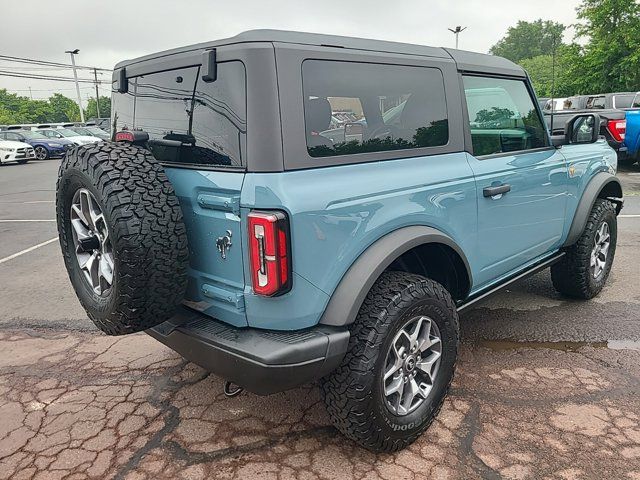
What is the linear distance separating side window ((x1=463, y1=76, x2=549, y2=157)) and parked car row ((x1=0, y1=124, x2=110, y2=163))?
1996cm

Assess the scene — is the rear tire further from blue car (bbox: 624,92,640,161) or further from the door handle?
blue car (bbox: 624,92,640,161)

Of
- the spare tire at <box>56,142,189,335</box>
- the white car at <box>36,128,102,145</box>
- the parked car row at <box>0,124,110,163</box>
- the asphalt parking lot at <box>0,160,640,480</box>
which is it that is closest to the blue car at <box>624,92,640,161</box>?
the asphalt parking lot at <box>0,160,640,480</box>

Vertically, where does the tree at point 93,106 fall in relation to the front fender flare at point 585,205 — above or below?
above

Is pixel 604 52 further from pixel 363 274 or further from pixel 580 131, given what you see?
pixel 363 274

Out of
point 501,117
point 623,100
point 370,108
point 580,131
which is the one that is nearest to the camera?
point 370,108

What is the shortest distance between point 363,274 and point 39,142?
25.5 meters

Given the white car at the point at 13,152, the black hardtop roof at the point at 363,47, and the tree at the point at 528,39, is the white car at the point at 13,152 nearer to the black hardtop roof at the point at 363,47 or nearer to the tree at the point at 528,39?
the black hardtop roof at the point at 363,47

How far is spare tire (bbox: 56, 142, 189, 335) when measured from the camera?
6.80 ft

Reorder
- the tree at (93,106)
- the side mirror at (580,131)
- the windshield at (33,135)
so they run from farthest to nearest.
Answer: the tree at (93,106) < the windshield at (33,135) < the side mirror at (580,131)

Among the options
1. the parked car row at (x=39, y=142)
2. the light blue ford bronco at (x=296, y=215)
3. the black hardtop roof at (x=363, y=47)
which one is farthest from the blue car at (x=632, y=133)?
the parked car row at (x=39, y=142)

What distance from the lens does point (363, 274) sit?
86.4 inches

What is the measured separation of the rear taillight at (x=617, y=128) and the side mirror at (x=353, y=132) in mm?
10202

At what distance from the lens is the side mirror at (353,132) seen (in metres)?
2.30

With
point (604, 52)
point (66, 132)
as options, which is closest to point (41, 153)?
point (66, 132)
